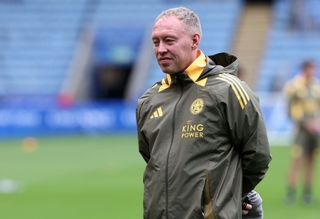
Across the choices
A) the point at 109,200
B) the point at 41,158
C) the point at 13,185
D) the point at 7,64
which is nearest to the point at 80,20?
the point at 7,64

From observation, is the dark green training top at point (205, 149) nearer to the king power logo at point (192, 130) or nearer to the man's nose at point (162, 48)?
the king power logo at point (192, 130)

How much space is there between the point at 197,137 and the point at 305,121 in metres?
9.62

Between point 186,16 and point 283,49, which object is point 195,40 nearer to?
point 186,16

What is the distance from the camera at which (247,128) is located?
527 centimetres

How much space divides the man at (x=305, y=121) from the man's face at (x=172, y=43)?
9.10m

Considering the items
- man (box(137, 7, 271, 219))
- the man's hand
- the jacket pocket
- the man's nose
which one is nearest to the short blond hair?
man (box(137, 7, 271, 219))

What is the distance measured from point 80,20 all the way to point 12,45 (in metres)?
3.09

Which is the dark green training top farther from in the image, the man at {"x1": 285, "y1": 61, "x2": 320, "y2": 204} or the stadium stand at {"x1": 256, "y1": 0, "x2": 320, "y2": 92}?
the stadium stand at {"x1": 256, "y1": 0, "x2": 320, "y2": 92}

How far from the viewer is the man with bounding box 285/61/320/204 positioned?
46.8ft

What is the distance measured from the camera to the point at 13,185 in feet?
55.1

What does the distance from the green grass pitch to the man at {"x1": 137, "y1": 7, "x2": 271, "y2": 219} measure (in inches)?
275

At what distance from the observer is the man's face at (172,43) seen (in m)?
5.26

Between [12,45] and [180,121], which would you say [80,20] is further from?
[180,121]

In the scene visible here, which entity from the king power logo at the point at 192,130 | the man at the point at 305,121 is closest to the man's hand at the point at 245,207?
the king power logo at the point at 192,130
